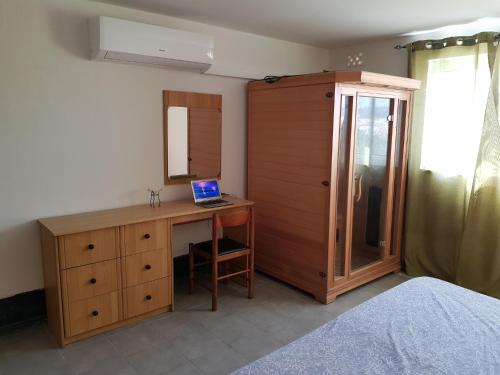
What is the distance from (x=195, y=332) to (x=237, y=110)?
6.44 ft

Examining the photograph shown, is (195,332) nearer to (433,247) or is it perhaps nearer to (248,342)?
(248,342)

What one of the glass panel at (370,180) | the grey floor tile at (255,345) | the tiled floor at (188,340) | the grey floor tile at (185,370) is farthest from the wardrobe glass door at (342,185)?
the grey floor tile at (185,370)

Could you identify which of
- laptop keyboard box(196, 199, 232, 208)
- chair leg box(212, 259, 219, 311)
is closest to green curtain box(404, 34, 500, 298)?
laptop keyboard box(196, 199, 232, 208)

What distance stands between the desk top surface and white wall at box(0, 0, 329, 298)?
0.12 metres

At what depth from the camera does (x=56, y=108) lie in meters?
2.64

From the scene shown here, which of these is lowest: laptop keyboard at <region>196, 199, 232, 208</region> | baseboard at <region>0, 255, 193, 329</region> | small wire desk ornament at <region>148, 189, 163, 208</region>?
baseboard at <region>0, 255, 193, 329</region>

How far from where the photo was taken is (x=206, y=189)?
130 inches

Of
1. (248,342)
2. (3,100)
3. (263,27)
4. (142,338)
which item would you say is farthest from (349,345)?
(263,27)

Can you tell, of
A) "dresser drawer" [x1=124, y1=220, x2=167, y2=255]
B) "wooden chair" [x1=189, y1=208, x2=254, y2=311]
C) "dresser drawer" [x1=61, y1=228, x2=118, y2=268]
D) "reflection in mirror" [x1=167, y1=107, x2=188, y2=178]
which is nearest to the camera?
"dresser drawer" [x1=61, y1=228, x2=118, y2=268]

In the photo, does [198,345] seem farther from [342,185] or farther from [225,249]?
[342,185]

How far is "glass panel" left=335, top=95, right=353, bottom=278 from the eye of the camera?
2936 millimetres

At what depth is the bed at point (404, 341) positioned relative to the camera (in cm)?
137

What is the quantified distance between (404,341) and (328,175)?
1.54m

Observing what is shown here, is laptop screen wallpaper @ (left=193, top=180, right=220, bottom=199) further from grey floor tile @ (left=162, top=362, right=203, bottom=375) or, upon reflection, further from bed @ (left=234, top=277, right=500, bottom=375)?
bed @ (left=234, top=277, right=500, bottom=375)
